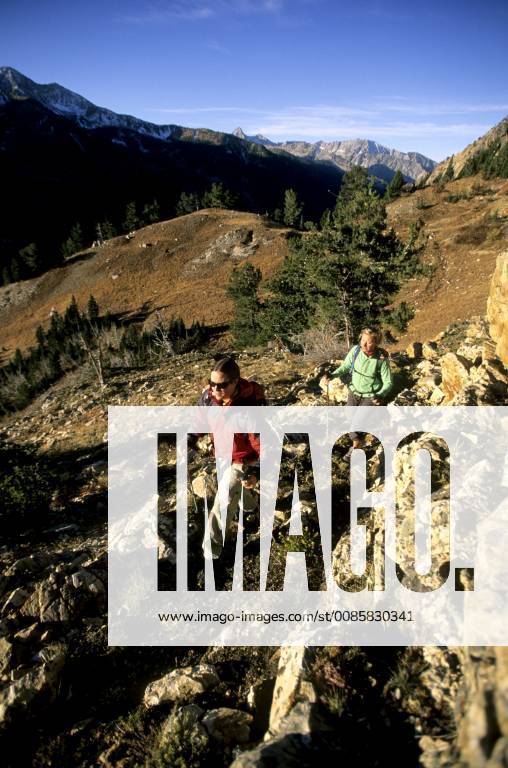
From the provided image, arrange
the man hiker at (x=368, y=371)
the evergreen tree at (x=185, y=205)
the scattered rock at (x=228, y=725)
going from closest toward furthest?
the scattered rock at (x=228, y=725)
the man hiker at (x=368, y=371)
the evergreen tree at (x=185, y=205)

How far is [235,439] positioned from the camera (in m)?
4.16

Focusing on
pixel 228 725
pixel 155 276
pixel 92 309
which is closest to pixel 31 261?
pixel 92 309

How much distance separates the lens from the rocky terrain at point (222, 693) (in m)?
2.21

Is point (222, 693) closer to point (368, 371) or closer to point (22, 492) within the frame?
point (368, 371)

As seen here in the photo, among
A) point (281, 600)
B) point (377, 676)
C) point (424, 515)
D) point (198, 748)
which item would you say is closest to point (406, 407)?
point (424, 515)

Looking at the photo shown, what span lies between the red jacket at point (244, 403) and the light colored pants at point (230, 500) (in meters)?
0.15

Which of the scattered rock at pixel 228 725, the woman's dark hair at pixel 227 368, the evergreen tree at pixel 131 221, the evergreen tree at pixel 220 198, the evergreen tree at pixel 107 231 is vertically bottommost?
the scattered rock at pixel 228 725

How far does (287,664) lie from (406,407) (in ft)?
12.3

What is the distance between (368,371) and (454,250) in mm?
40829

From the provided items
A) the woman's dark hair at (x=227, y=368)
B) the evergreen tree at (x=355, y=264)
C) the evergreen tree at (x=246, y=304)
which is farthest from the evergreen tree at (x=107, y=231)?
Answer: the woman's dark hair at (x=227, y=368)

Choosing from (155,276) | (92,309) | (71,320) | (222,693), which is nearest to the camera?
(222,693)

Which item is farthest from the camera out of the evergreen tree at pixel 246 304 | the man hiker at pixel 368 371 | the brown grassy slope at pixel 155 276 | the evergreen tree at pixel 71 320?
the brown grassy slope at pixel 155 276

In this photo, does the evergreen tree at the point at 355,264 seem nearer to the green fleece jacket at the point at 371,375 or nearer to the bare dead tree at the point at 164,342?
the green fleece jacket at the point at 371,375

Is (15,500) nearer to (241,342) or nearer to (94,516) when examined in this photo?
(94,516)
